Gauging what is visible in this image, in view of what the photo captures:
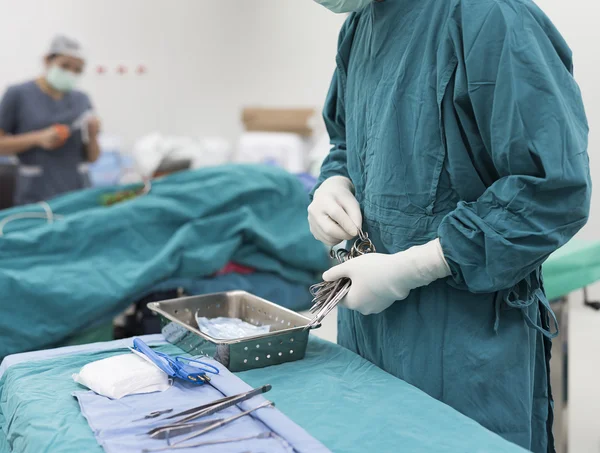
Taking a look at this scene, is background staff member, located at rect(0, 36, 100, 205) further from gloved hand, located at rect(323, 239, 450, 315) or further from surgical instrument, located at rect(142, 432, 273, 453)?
surgical instrument, located at rect(142, 432, 273, 453)

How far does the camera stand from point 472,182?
113 centimetres

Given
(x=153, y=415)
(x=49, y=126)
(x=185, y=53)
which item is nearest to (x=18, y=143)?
(x=49, y=126)

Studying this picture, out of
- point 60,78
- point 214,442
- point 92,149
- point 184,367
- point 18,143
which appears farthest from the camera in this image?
point 92,149

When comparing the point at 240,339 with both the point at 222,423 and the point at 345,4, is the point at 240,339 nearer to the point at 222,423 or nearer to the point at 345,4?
the point at 222,423

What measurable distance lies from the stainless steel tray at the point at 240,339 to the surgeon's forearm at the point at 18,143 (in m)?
2.62

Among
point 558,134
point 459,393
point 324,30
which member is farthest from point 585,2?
point 324,30

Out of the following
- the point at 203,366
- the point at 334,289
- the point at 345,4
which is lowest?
the point at 203,366

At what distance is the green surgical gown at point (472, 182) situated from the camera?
1012 millimetres

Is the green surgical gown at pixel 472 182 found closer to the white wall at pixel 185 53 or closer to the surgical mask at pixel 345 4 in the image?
the surgical mask at pixel 345 4

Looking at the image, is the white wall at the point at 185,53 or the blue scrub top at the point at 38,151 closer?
the blue scrub top at the point at 38,151

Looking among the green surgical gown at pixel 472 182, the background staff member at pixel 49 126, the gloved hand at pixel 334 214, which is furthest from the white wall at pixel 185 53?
the green surgical gown at pixel 472 182

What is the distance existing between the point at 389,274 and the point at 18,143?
10.2 feet

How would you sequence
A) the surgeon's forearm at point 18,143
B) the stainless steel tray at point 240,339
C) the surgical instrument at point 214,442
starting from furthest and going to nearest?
1. the surgeon's forearm at point 18,143
2. the stainless steel tray at point 240,339
3. the surgical instrument at point 214,442

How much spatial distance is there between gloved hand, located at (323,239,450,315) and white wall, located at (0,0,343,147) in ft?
12.6
